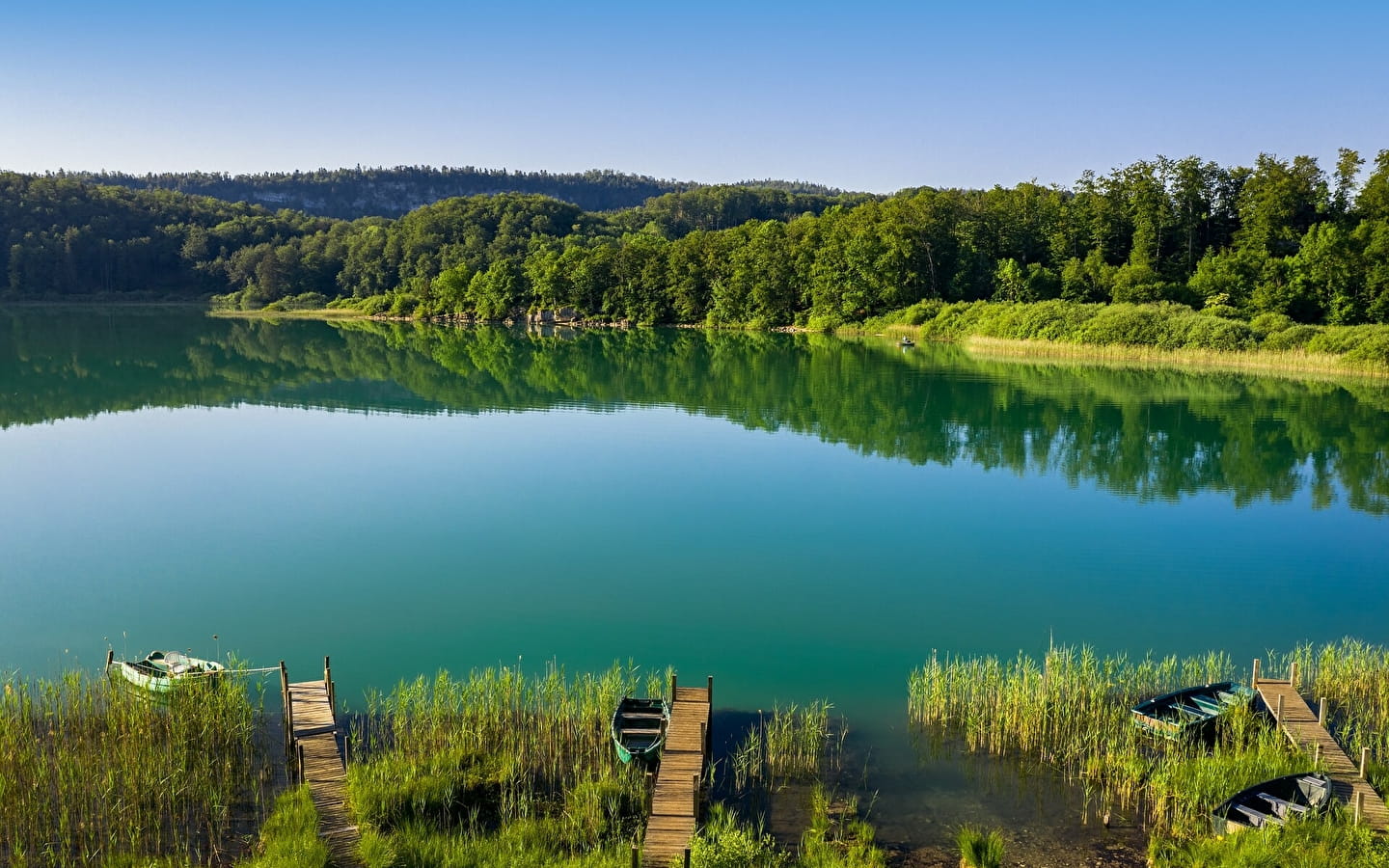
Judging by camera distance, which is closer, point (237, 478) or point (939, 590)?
point (939, 590)

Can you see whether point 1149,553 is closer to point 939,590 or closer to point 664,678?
point 939,590

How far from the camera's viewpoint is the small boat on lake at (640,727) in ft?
30.5

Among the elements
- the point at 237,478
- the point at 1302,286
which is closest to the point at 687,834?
the point at 237,478

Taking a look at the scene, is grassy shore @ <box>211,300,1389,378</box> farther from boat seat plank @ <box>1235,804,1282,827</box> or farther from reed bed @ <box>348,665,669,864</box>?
reed bed @ <box>348,665,669,864</box>

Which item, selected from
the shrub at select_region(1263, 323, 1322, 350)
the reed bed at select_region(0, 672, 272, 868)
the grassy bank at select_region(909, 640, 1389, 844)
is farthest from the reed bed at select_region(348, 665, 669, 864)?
the shrub at select_region(1263, 323, 1322, 350)

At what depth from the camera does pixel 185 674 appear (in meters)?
10.1

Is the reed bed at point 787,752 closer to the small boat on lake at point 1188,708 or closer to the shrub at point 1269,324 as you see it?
the small boat on lake at point 1188,708

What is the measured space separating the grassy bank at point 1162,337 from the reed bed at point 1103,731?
130ft

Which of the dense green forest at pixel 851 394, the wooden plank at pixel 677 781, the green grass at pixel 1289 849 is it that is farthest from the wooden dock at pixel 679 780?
the dense green forest at pixel 851 394

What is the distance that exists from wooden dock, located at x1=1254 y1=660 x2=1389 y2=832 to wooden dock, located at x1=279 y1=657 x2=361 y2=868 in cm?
846

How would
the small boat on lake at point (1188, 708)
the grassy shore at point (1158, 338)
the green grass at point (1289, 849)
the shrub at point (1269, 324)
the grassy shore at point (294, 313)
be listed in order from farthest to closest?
1. the grassy shore at point (294, 313)
2. the shrub at point (1269, 324)
3. the grassy shore at point (1158, 338)
4. the small boat on lake at point (1188, 708)
5. the green grass at point (1289, 849)

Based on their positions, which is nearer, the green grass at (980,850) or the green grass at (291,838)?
the green grass at (291,838)

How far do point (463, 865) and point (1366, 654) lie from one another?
1132 cm

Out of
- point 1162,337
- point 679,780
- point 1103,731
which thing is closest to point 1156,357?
point 1162,337
